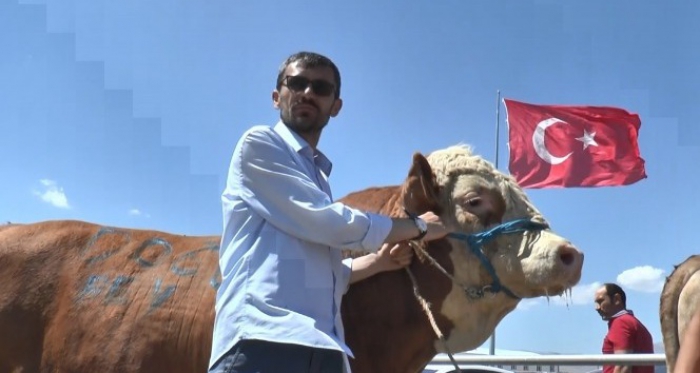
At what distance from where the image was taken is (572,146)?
45.1 ft

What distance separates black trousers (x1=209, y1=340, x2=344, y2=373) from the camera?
8.21 feet

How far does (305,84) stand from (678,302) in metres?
3.34

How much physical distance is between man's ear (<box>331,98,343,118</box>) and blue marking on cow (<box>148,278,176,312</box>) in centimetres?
135

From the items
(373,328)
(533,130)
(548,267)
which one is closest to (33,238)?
(373,328)

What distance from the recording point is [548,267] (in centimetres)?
338

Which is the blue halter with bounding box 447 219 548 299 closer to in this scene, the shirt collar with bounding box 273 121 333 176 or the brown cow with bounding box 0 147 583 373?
the brown cow with bounding box 0 147 583 373

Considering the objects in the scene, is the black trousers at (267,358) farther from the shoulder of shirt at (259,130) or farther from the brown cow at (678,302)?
the brown cow at (678,302)

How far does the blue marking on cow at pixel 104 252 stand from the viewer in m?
4.18

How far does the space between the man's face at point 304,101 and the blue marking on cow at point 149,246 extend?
1.40 metres

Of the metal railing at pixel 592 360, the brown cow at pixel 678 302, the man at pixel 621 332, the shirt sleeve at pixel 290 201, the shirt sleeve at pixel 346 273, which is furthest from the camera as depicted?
the man at pixel 621 332

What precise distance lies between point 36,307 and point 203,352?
3.83ft

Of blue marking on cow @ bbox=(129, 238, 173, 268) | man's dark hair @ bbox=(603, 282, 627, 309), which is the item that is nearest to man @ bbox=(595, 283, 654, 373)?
man's dark hair @ bbox=(603, 282, 627, 309)

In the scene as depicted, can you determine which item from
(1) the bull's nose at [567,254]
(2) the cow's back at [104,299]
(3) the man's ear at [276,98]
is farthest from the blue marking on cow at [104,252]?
(1) the bull's nose at [567,254]

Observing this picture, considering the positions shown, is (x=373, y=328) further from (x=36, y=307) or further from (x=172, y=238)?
(x=36, y=307)
